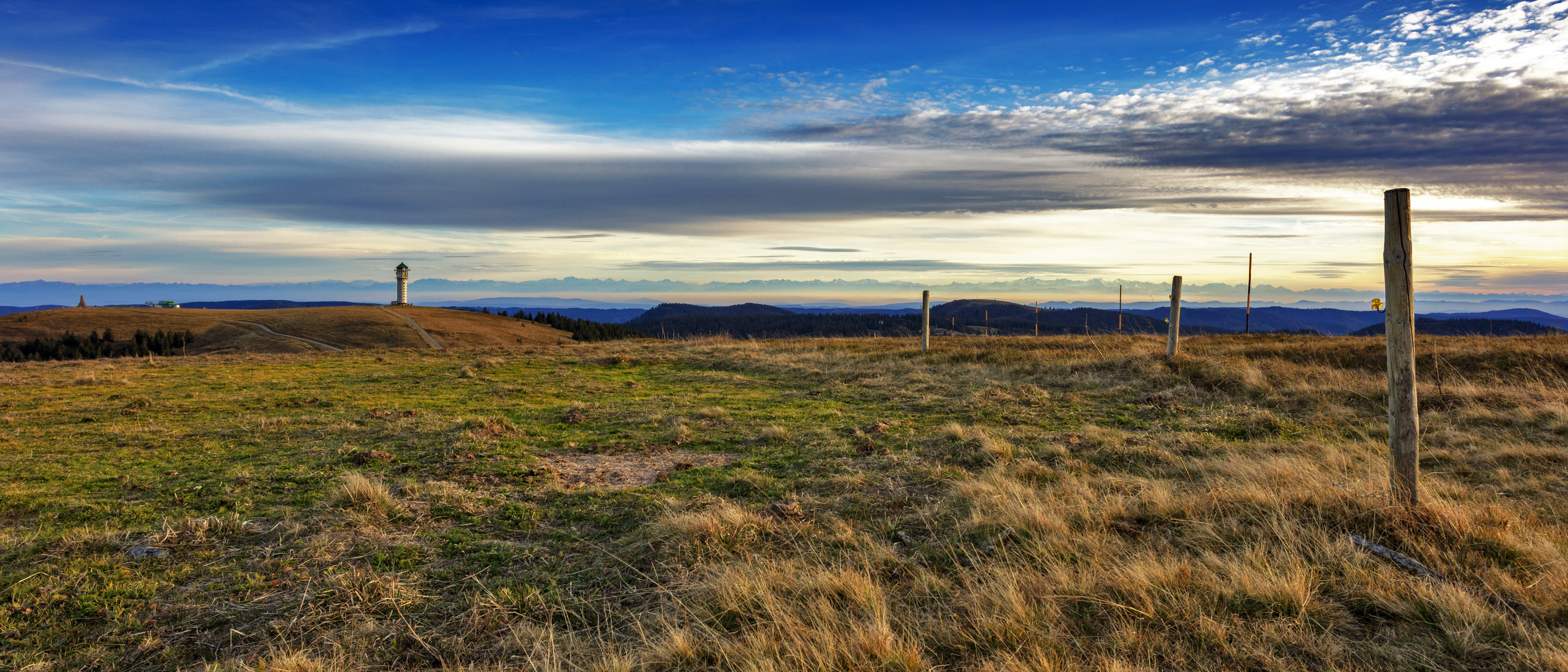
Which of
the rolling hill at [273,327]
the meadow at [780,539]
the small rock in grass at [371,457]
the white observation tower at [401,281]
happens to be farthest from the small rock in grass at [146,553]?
the white observation tower at [401,281]

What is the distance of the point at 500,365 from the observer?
822 inches

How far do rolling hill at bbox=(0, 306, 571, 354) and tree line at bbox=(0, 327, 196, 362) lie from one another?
0.71m

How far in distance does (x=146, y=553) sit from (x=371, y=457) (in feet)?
9.70

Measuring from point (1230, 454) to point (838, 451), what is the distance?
15.2 ft

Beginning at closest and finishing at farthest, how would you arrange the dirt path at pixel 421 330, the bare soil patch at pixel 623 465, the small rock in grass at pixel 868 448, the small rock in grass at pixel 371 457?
1. the bare soil patch at pixel 623 465
2. the small rock in grass at pixel 371 457
3. the small rock in grass at pixel 868 448
4. the dirt path at pixel 421 330

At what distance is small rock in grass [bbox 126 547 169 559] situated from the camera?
4.82m

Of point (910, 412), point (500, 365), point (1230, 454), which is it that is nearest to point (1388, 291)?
point (1230, 454)

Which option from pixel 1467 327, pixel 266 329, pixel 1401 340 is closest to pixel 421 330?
pixel 266 329

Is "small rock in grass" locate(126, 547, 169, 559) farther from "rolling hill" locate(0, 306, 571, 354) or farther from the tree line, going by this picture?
the tree line

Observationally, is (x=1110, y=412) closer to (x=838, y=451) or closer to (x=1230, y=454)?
(x=1230, y=454)

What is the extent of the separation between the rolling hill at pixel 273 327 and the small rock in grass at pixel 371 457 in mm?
26408

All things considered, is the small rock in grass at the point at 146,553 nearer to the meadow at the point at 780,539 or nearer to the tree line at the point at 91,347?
the meadow at the point at 780,539

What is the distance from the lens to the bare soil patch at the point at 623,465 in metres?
7.35

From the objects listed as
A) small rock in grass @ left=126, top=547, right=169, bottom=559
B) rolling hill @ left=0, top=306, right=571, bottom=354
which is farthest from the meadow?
rolling hill @ left=0, top=306, right=571, bottom=354
